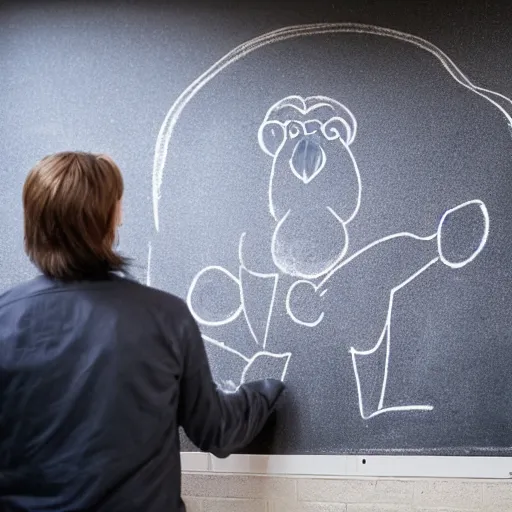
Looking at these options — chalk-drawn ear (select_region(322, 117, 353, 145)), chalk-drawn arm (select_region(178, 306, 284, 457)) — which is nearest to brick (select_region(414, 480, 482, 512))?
chalk-drawn arm (select_region(178, 306, 284, 457))

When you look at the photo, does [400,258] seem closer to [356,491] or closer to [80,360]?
[356,491]

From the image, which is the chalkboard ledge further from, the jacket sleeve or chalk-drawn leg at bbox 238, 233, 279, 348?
chalk-drawn leg at bbox 238, 233, 279, 348

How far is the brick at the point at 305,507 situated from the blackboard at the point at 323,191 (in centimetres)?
12

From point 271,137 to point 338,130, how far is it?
0.16 meters

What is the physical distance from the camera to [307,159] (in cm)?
A: 174

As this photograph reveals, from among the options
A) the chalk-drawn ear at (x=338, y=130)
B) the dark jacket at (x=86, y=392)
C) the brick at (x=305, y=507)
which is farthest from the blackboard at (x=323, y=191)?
the dark jacket at (x=86, y=392)

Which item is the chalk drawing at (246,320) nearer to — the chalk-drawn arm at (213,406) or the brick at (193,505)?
the chalk-drawn arm at (213,406)

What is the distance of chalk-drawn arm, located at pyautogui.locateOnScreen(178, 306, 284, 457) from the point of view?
1.34 metres

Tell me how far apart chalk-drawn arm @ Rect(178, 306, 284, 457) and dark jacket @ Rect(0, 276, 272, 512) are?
33mm

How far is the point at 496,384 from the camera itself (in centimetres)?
167

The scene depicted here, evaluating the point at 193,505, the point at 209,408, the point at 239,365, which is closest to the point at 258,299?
the point at 239,365

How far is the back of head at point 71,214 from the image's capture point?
4.03 feet

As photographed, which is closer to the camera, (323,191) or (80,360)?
(80,360)

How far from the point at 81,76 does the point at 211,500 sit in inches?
42.1
